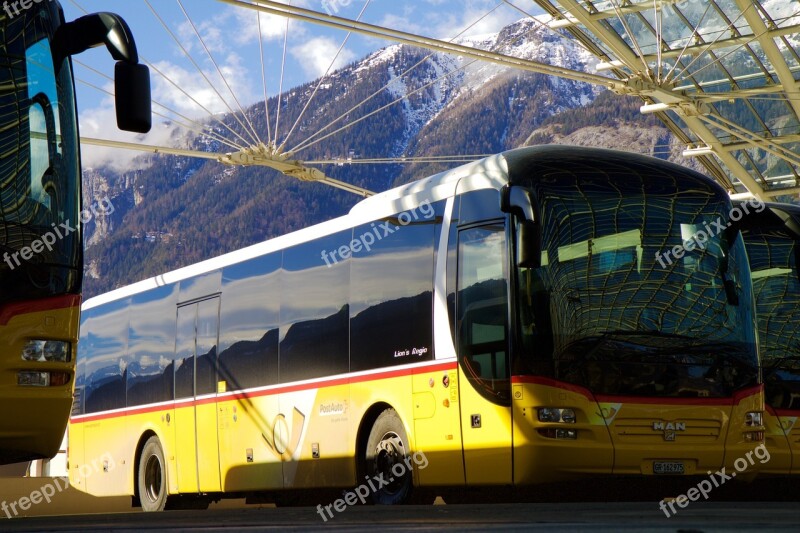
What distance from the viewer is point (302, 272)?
549 inches

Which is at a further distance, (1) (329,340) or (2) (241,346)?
(2) (241,346)

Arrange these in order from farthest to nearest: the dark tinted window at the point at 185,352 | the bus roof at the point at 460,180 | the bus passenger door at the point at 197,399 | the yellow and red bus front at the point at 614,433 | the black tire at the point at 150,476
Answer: the black tire at the point at 150,476 < the dark tinted window at the point at 185,352 < the bus passenger door at the point at 197,399 < the bus roof at the point at 460,180 < the yellow and red bus front at the point at 614,433

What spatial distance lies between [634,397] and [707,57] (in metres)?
20.6

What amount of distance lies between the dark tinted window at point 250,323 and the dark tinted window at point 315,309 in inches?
9.6

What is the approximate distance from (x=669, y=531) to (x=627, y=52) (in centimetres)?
2153

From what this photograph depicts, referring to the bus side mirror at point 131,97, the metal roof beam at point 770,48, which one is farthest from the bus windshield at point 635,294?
the metal roof beam at point 770,48

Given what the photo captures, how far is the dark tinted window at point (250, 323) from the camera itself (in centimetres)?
1435

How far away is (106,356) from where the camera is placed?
18406 millimetres

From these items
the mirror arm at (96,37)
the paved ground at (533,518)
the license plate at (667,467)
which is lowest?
the paved ground at (533,518)

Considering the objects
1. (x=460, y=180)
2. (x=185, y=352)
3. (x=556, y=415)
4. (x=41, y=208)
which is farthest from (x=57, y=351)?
(x=185, y=352)

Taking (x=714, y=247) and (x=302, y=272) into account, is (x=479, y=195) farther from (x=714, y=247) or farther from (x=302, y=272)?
(x=302, y=272)

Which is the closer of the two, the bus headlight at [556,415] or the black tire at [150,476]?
the bus headlight at [556,415]

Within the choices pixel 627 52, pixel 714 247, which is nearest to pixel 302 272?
pixel 714 247

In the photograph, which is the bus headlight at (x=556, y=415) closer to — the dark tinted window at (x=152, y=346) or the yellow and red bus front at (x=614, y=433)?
the yellow and red bus front at (x=614, y=433)
